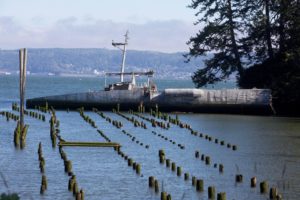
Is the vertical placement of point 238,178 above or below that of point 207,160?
below

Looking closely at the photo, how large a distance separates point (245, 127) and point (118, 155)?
2695 cm

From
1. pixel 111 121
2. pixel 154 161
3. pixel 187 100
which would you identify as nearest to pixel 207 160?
pixel 154 161

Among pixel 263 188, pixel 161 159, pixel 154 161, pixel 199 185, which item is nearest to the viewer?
pixel 263 188

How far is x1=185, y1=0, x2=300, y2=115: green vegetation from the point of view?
99312 millimetres

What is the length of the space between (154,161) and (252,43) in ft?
180

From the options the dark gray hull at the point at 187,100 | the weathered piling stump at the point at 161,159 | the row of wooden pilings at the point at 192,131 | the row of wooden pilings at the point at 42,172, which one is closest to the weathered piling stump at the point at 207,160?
the weathered piling stump at the point at 161,159

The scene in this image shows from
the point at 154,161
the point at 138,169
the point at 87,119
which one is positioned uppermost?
the point at 87,119

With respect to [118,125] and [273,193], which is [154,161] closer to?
[273,193]

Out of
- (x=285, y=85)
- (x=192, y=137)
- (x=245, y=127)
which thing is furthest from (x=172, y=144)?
(x=285, y=85)

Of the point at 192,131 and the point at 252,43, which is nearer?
the point at 192,131

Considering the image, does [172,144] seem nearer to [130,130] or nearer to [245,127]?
[130,130]

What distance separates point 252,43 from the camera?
4181 inches

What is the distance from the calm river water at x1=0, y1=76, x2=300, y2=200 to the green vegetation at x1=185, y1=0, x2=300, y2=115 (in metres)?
16.6

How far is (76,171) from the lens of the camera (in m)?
48.3
